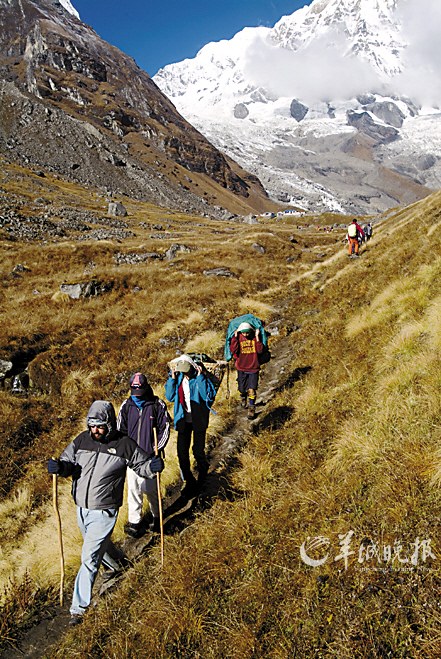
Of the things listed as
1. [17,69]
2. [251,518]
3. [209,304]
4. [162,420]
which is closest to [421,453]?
[251,518]

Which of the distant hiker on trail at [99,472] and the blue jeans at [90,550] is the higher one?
the distant hiker on trail at [99,472]

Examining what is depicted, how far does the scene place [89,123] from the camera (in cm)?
12975

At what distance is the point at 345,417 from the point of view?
252 inches

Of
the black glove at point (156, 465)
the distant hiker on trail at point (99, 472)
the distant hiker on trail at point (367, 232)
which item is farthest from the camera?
the distant hiker on trail at point (367, 232)

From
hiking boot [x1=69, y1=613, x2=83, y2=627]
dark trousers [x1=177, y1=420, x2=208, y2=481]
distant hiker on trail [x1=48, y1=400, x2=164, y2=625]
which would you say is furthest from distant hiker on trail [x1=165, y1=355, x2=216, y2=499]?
hiking boot [x1=69, y1=613, x2=83, y2=627]

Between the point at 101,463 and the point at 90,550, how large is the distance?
3.68ft

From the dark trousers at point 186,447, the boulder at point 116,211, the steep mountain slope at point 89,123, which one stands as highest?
the steep mountain slope at point 89,123

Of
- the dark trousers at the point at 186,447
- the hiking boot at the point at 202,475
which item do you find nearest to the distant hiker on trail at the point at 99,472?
the dark trousers at the point at 186,447

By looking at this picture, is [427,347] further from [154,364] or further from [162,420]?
[154,364]

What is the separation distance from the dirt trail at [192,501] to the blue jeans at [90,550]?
0.71 feet

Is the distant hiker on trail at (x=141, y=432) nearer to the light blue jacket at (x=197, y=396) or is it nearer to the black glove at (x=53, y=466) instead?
the light blue jacket at (x=197, y=396)

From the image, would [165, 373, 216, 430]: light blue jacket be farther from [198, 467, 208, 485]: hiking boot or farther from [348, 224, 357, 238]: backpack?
[348, 224, 357, 238]: backpack

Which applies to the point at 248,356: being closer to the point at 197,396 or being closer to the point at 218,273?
the point at 197,396

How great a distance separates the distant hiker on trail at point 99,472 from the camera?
5.11 metres
